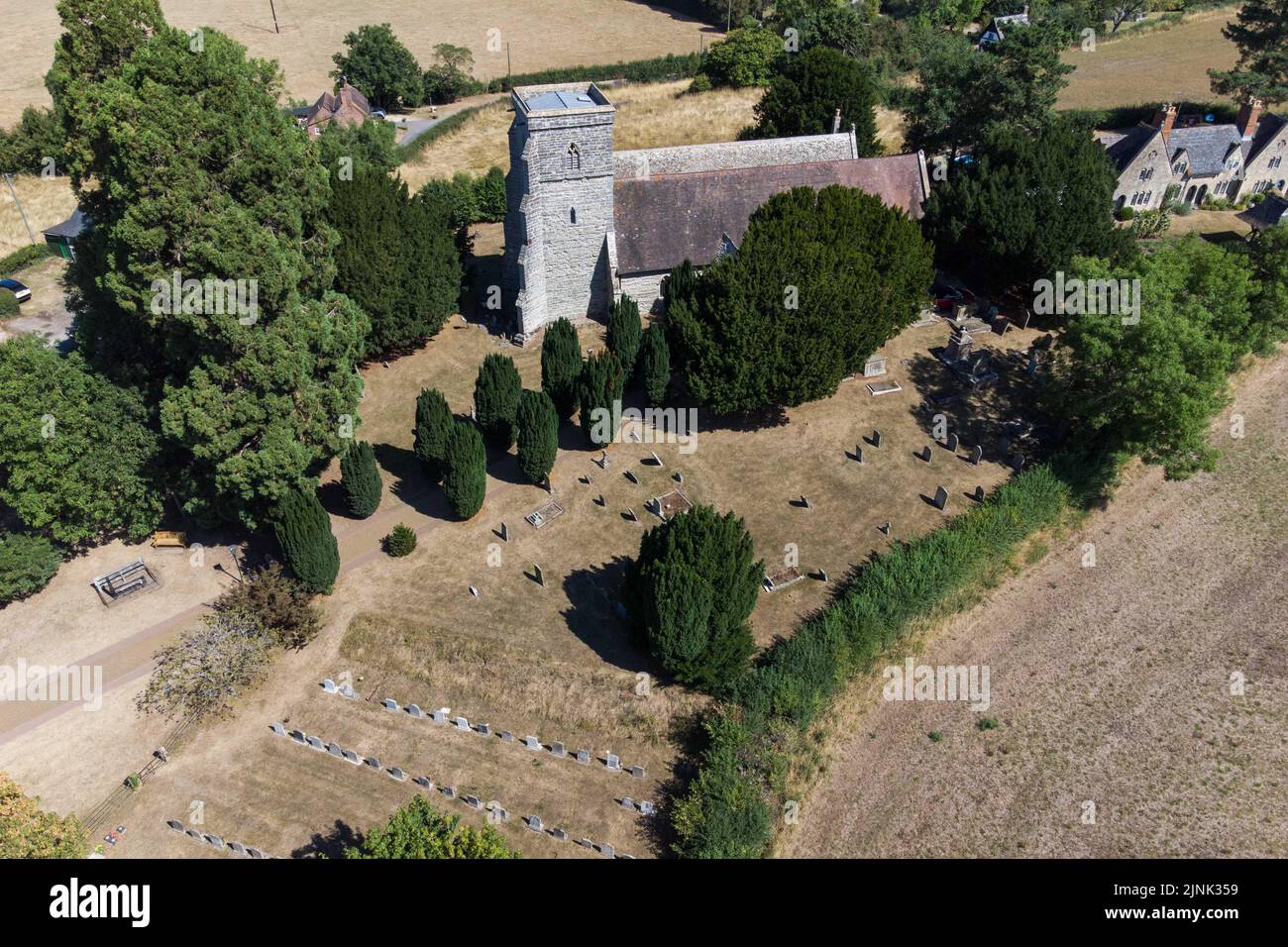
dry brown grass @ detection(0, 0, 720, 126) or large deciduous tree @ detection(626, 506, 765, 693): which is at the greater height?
dry brown grass @ detection(0, 0, 720, 126)

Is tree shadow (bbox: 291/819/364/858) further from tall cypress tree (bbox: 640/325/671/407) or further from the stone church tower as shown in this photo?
the stone church tower

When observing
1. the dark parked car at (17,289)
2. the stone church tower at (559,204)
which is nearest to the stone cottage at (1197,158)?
the stone church tower at (559,204)

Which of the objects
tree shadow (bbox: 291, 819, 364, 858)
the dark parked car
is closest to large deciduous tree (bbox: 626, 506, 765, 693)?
tree shadow (bbox: 291, 819, 364, 858)

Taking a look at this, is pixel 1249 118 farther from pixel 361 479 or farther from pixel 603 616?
pixel 361 479

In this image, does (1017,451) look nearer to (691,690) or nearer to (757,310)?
(757,310)

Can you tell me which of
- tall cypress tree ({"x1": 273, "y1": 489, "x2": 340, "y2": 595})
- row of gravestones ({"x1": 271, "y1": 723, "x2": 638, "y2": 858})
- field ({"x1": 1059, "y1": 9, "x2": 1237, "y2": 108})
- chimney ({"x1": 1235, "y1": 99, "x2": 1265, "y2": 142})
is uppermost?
field ({"x1": 1059, "y1": 9, "x2": 1237, "y2": 108})

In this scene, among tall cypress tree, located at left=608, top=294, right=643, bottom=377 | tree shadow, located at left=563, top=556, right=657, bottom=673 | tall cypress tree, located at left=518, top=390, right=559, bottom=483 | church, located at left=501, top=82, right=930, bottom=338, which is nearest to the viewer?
tree shadow, located at left=563, top=556, right=657, bottom=673
